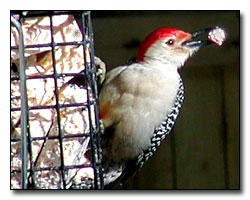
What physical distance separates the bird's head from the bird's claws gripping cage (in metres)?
0.33

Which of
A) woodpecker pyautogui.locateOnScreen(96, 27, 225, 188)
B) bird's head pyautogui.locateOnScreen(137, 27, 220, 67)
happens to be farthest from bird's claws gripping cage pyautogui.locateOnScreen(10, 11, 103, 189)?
bird's head pyautogui.locateOnScreen(137, 27, 220, 67)

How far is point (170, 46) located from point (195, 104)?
805mm

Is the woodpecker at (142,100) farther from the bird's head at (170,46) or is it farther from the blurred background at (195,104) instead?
the blurred background at (195,104)

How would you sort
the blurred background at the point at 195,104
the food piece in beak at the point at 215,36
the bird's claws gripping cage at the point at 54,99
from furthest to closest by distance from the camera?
1. the blurred background at the point at 195,104
2. the food piece in beak at the point at 215,36
3. the bird's claws gripping cage at the point at 54,99

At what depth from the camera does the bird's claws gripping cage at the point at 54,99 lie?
304cm

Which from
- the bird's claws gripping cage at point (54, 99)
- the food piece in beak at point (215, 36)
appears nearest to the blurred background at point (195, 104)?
the food piece in beak at point (215, 36)

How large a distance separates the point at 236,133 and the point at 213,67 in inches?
11.5

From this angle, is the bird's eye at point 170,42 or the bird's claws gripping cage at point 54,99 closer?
the bird's claws gripping cage at point 54,99

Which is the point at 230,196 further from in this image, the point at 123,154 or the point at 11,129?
the point at 11,129

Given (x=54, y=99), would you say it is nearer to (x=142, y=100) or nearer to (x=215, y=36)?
(x=142, y=100)

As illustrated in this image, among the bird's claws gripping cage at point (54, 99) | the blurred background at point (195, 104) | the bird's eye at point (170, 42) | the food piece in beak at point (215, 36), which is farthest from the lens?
the blurred background at point (195, 104)

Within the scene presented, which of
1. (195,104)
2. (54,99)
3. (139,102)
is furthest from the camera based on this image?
(195,104)

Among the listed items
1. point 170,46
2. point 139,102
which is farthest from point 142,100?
point 170,46

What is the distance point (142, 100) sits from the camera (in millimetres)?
3336
